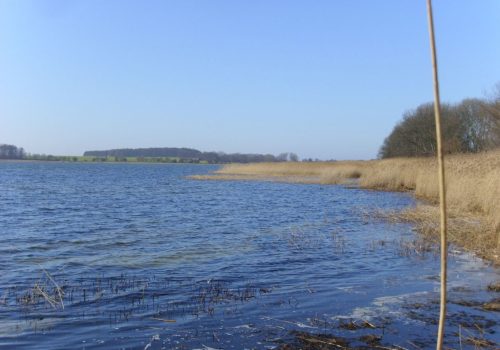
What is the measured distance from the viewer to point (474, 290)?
854 cm

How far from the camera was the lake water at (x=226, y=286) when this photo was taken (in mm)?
6652

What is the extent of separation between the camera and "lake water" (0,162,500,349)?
6.65 meters

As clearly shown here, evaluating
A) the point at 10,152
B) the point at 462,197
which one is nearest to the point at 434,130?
the point at 462,197

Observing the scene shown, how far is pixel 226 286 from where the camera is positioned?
9.39 metres

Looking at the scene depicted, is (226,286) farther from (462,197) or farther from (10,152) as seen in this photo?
(10,152)

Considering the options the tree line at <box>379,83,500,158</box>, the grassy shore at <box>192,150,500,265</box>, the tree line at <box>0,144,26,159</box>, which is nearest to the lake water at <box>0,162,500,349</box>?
the grassy shore at <box>192,150,500,265</box>

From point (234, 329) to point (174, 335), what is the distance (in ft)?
2.74

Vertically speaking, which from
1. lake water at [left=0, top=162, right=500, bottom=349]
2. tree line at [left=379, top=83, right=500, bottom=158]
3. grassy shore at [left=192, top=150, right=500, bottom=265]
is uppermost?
tree line at [left=379, top=83, right=500, bottom=158]

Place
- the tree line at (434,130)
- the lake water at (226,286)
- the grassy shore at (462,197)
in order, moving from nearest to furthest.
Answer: the lake water at (226,286) < the grassy shore at (462,197) < the tree line at (434,130)

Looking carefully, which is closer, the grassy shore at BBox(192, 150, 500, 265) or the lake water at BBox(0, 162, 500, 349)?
the lake water at BBox(0, 162, 500, 349)

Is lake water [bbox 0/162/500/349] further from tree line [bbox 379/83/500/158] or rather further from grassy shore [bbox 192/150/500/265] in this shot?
tree line [bbox 379/83/500/158]

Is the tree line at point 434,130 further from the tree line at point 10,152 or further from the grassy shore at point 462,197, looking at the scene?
the tree line at point 10,152

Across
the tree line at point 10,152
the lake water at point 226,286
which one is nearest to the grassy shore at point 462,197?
the lake water at point 226,286

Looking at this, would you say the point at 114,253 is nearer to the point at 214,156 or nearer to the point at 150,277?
the point at 150,277
